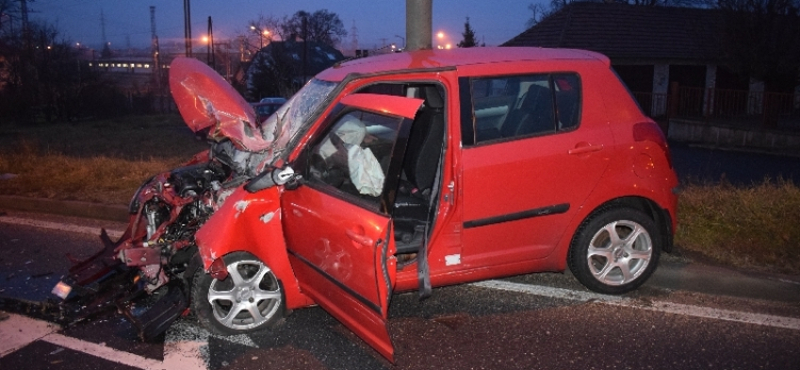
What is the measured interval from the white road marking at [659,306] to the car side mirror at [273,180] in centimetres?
194

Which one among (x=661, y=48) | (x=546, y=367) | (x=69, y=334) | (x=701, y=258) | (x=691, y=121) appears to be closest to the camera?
(x=546, y=367)

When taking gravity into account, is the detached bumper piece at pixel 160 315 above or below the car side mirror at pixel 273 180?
below

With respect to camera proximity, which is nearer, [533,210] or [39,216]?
[533,210]

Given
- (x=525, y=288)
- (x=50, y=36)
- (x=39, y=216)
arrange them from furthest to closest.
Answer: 1. (x=50, y=36)
2. (x=39, y=216)
3. (x=525, y=288)

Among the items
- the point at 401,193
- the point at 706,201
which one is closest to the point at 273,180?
the point at 401,193

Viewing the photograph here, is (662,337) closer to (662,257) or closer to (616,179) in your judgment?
(616,179)

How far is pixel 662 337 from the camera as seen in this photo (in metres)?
4.29

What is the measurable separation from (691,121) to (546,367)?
16.9m

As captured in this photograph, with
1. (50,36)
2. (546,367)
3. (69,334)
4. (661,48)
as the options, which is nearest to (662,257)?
(546,367)

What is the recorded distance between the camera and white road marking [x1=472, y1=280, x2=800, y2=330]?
4.53 metres

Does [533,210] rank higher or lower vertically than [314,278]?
higher

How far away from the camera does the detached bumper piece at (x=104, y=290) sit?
457 cm

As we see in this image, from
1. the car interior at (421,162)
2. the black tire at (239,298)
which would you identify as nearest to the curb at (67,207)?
the black tire at (239,298)

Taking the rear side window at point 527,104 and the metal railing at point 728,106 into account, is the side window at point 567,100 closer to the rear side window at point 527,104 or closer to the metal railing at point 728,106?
the rear side window at point 527,104
